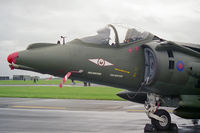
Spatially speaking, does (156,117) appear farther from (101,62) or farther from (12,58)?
(12,58)

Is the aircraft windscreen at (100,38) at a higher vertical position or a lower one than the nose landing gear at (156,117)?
higher

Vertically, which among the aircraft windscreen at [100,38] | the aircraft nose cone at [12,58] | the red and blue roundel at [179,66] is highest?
the aircraft windscreen at [100,38]

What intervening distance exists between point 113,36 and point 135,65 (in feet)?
3.65

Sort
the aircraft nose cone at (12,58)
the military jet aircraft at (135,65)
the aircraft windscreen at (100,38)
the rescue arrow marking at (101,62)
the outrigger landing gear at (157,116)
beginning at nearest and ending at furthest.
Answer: the aircraft nose cone at (12,58) < the military jet aircraft at (135,65) < the rescue arrow marking at (101,62) < the aircraft windscreen at (100,38) < the outrigger landing gear at (157,116)

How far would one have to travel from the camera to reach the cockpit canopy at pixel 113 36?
28.6 ft

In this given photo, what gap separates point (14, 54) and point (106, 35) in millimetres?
2760

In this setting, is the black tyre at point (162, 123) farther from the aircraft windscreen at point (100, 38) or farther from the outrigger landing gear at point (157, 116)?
the aircraft windscreen at point (100, 38)

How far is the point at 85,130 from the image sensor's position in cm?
913

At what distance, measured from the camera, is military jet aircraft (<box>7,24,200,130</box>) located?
820 centimetres

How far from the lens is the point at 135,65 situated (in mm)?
8812

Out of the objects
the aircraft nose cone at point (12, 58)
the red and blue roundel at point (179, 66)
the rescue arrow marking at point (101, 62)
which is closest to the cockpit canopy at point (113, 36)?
the rescue arrow marking at point (101, 62)

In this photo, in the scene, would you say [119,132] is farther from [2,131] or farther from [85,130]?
[2,131]

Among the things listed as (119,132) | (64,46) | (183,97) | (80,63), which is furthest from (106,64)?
(183,97)

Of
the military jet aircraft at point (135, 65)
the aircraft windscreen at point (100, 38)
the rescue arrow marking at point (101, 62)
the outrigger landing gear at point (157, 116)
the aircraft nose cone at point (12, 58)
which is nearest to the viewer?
the aircraft nose cone at point (12, 58)
